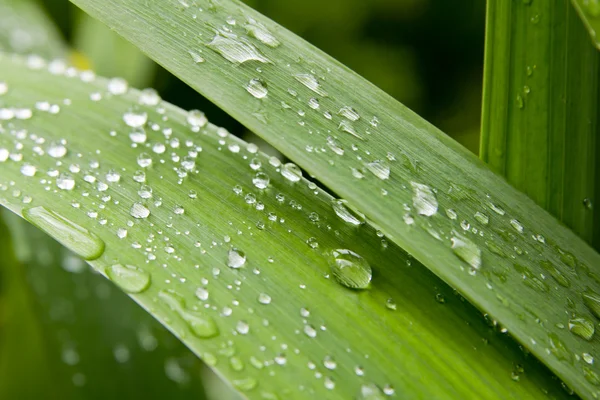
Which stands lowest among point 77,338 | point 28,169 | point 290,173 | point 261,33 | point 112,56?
point 77,338

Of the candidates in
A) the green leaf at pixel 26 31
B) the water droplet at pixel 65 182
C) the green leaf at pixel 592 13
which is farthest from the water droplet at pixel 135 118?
the green leaf at pixel 26 31

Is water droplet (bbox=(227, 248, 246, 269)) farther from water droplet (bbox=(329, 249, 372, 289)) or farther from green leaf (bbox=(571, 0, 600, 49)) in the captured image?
green leaf (bbox=(571, 0, 600, 49))

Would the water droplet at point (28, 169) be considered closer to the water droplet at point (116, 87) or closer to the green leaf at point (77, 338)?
the water droplet at point (116, 87)

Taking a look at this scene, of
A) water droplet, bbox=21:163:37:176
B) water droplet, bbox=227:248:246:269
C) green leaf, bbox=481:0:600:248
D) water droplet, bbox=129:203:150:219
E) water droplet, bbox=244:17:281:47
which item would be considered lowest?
water droplet, bbox=21:163:37:176

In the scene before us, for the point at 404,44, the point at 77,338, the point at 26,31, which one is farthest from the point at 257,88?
the point at 404,44

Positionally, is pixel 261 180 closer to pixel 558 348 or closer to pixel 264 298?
pixel 264 298

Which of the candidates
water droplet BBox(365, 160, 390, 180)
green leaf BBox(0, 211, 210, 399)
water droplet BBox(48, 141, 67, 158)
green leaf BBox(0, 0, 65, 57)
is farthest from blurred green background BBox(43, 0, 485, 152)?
water droplet BBox(365, 160, 390, 180)

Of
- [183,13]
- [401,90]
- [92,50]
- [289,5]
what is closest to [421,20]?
[401,90]
